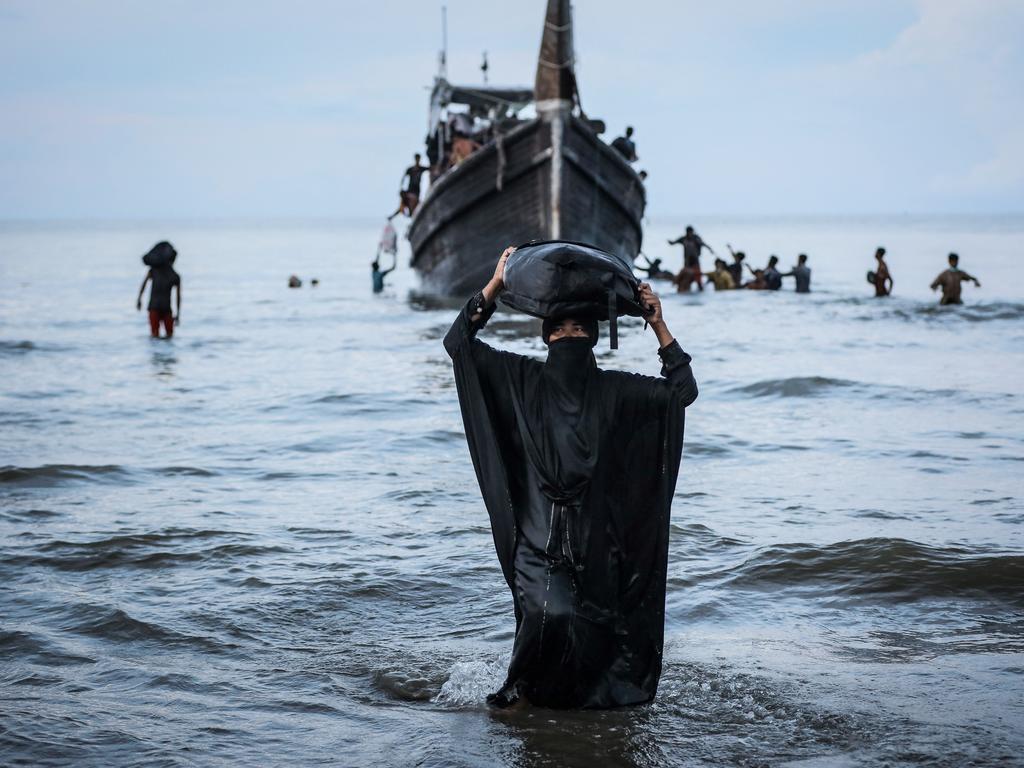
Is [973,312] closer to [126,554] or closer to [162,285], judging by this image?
[162,285]

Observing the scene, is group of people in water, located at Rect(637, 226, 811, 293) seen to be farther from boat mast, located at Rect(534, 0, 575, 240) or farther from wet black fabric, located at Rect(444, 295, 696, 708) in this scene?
wet black fabric, located at Rect(444, 295, 696, 708)

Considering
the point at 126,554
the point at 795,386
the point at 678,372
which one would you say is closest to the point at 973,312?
the point at 795,386

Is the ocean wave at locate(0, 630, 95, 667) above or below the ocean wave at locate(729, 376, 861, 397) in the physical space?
below

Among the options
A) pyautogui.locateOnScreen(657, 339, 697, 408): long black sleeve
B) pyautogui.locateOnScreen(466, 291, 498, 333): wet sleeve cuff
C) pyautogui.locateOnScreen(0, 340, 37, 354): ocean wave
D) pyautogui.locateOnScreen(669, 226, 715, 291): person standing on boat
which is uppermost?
pyautogui.locateOnScreen(669, 226, 715, 291): person standing on boat

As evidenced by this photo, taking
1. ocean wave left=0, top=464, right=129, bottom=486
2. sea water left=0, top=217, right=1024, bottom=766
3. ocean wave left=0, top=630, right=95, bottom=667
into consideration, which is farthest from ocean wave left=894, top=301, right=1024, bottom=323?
ocean wave left=0, top=630, right=95, bottom=667

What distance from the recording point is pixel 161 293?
54.4 ft

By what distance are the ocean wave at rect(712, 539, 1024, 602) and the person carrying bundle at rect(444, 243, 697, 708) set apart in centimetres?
204

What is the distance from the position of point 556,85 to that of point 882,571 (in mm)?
15033

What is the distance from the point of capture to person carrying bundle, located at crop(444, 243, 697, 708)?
131 inches

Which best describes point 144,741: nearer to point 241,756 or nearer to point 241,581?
point 241,756

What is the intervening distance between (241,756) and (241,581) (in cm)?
203

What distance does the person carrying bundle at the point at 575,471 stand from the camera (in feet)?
10.9

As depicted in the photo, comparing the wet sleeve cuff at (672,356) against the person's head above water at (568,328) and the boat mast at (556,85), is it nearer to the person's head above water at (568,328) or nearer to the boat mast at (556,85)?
the person's head above water at (568,328)

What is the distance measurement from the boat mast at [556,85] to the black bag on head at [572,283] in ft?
50.5
